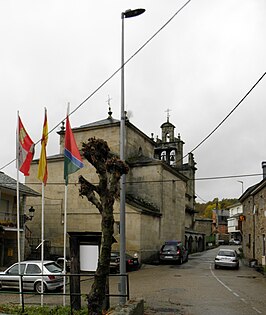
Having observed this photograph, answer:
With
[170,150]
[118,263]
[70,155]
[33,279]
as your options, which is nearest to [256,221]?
[118,263]

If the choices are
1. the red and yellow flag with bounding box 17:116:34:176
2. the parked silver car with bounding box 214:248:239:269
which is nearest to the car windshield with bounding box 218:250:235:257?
the parked silver car with bounding box 214:248:239:269

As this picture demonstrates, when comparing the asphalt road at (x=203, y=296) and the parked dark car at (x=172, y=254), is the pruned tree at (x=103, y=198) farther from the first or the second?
the parked dark car at (x=172, y=254)

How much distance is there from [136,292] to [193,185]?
52490 millimetres

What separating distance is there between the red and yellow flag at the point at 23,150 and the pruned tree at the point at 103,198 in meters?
3.99

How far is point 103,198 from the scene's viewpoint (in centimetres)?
1005

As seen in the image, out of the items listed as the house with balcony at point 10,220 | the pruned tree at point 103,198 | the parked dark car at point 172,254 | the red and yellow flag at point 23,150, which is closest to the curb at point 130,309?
the pruned tree at point 103,198

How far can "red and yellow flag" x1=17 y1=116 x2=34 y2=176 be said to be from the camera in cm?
1399

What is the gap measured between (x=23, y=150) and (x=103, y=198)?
5151mm

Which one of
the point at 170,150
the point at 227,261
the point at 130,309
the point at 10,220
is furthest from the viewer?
the point at 170,150

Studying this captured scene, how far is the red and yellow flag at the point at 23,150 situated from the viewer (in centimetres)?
1399

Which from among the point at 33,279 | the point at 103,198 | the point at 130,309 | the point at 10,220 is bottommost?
the point at 33,279

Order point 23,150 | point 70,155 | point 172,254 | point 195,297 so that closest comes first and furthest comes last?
point 70,155 < point 23,150 < point 195,297 < point 172,254

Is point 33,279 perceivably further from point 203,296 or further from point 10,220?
point 10,220

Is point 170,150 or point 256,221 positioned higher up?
point 170,150
